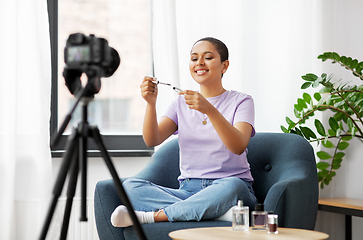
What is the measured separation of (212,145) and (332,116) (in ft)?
3.69

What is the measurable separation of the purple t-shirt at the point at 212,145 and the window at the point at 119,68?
71 centimetres

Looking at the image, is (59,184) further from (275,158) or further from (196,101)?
(275,158)

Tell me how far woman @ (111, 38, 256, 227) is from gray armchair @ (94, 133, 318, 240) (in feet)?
0.21

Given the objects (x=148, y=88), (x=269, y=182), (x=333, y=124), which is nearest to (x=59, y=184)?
(x=148, y=88)

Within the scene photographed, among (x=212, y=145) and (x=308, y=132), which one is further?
(x=308, y=132)

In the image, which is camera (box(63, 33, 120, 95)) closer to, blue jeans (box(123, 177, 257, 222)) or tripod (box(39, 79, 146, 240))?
tripod (box(39, 79, 146, 240))

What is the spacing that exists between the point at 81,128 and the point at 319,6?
82.3 inches

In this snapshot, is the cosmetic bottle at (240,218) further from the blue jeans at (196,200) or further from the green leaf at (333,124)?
the green leaf at (333,124)

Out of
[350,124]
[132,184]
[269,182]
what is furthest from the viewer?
[350,124]

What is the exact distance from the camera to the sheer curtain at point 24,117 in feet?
7.04

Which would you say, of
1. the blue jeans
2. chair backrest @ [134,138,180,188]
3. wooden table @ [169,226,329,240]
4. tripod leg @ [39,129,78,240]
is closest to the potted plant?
chair backrest @ [134,138,180,188]

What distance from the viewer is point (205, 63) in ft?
6.04

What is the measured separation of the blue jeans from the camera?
4.92 feet

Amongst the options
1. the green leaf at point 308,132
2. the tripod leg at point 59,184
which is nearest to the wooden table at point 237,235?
the tripod leg at point 59,184
